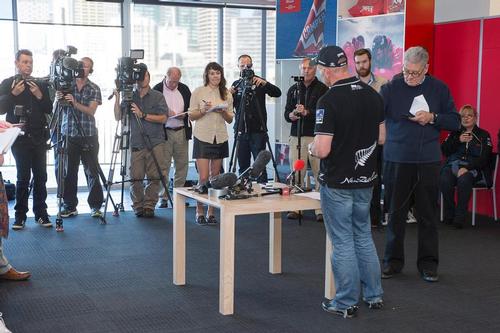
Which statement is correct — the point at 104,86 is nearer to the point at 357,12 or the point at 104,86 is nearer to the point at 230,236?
the point at 357,12

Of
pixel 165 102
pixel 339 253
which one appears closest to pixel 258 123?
pixel 165 102

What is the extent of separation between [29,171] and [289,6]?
349 cm

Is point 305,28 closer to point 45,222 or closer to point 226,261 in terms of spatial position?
point 45,222

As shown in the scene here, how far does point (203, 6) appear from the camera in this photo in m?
8.96

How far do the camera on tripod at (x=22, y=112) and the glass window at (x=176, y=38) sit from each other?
3118 mm

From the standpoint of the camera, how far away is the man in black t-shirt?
11.3ft

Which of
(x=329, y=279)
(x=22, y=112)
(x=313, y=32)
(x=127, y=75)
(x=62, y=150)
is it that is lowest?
(x=329, y=279)

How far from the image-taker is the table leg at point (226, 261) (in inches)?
142

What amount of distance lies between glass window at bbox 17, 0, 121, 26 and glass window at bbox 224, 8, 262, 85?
162 cm

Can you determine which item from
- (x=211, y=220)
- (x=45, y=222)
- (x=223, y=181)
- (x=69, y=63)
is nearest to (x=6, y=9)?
(x=69, y=63)

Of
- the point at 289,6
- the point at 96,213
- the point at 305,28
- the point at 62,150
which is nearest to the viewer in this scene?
the point at 62,150

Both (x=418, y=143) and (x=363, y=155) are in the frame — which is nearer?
(x=363, y=155)

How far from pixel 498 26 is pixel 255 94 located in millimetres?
2388

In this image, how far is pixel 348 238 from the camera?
3.57 metres
